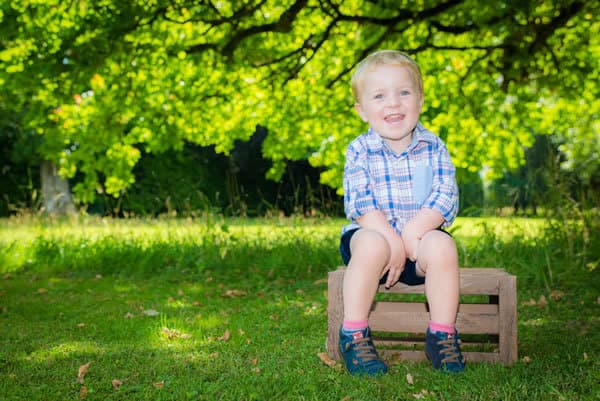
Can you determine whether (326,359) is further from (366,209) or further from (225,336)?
(225,336)

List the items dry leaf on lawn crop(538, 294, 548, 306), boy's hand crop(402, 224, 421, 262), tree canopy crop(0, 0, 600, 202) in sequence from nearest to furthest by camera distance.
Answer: boy's hand crop(402, 224, 421, 262), dry leaf on lawn crop(538, 294, 548, 306), tree canopy crop(0, 0, 600, 202)

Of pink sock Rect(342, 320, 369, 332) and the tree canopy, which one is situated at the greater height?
the tree canopy

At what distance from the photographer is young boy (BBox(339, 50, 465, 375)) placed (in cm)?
266

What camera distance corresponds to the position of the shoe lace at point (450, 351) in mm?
2650

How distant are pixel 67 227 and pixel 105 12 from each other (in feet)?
9.59

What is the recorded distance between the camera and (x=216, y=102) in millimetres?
8609

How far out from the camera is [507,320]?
111 inches

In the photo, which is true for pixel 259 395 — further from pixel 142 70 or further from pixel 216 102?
pixel 216 102

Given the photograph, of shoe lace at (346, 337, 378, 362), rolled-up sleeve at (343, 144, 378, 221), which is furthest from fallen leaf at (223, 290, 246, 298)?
shoe lace at (346, 337, 378, 362)

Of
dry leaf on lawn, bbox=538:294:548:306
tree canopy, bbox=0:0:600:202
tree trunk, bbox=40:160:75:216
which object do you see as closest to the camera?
dry leaf on lawn, bbox=538:294:548:306

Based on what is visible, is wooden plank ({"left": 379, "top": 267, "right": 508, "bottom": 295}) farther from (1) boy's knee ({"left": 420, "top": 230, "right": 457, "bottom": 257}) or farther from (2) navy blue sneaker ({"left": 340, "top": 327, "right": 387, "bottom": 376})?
(2) navy blue sneaker ({"left": 340, "top": 327, "right": 387, "bottom": 376})

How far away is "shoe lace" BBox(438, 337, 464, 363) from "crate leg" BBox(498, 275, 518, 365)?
281 millimetres

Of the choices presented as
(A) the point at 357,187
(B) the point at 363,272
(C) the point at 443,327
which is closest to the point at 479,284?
(C) the point at 443,327

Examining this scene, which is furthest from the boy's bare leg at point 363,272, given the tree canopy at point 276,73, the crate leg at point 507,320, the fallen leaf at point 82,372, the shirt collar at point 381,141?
the tree canopy at point 276,73
